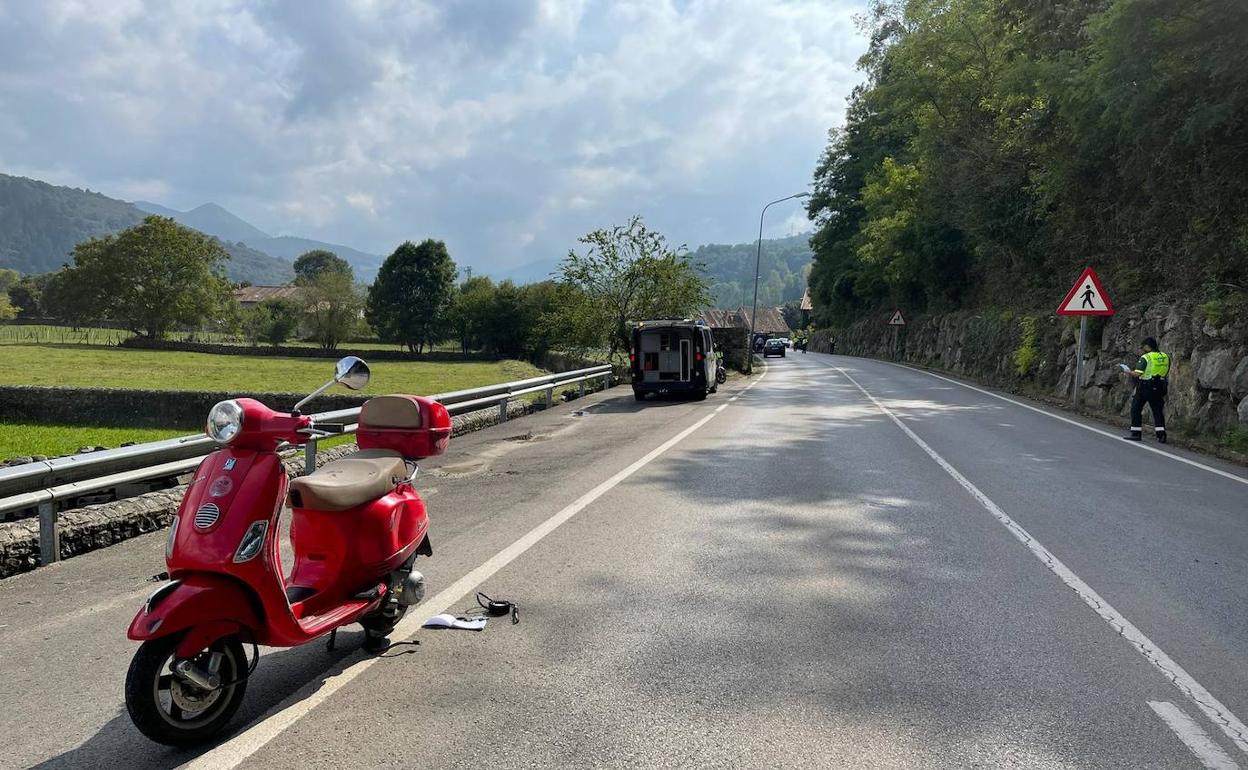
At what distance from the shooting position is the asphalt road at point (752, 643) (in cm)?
325

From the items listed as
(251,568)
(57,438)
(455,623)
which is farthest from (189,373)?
(251,568)

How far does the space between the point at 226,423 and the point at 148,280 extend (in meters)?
71.3

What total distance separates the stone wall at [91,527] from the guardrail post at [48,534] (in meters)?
0.04

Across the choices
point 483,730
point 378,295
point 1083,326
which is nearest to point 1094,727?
point 483,730

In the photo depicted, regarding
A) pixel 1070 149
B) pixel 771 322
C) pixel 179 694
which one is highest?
pixel 1070 149

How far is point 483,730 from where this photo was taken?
3.35 m

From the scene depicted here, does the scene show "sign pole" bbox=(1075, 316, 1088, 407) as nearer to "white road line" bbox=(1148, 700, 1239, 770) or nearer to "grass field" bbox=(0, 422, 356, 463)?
"white road line" bbox=(1148, 700, 1239, 770)

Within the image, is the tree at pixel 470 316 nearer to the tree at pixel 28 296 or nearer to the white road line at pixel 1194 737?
the white road line at pixel 1194 737

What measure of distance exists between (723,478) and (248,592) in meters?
6.39

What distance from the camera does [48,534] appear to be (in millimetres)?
5902

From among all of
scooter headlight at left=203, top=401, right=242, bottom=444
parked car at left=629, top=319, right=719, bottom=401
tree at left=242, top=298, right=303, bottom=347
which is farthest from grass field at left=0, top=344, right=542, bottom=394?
scooter headlight at left=203, top=401, right=242, bottom=444

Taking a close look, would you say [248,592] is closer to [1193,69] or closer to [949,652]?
[949,652]

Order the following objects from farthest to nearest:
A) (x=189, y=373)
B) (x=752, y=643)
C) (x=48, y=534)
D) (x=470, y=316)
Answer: (x=470, y=316)
(x=189, y=373)
(x=48, y=534)
(x=752, y=643)

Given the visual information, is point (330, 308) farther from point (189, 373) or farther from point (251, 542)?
point (251, 542)
